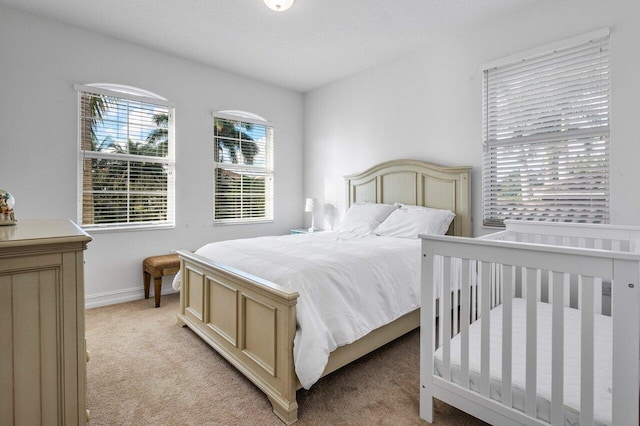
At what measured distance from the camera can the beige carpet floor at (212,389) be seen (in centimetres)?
159

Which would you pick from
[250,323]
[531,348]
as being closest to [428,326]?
[531,348]

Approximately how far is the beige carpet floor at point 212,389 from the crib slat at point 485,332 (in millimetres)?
338

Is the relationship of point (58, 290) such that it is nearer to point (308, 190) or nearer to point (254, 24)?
point (254, 24)

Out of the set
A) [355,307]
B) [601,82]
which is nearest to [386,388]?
[355,307]

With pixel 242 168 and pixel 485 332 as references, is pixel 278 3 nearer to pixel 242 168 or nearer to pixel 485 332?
pixel 242 168

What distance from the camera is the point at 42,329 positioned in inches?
40.8

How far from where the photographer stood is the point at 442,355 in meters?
1.52

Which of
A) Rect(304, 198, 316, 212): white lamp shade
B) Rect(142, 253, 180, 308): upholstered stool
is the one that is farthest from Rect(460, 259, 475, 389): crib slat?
Rect(304, 198, 316, 212): white lamp shade

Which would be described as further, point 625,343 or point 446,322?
point 446,322

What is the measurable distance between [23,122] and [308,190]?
3233 millimetres

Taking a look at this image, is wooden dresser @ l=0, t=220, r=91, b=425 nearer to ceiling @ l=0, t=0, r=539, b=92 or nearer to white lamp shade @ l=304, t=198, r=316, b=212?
ceiling @ l=0, t=0, r=539, b=92

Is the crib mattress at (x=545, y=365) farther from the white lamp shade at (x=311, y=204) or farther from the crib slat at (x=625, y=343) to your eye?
the white lamp shade at (x=311, y=204)

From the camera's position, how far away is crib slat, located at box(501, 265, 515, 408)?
4.17 ft

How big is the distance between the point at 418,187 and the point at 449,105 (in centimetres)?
88
